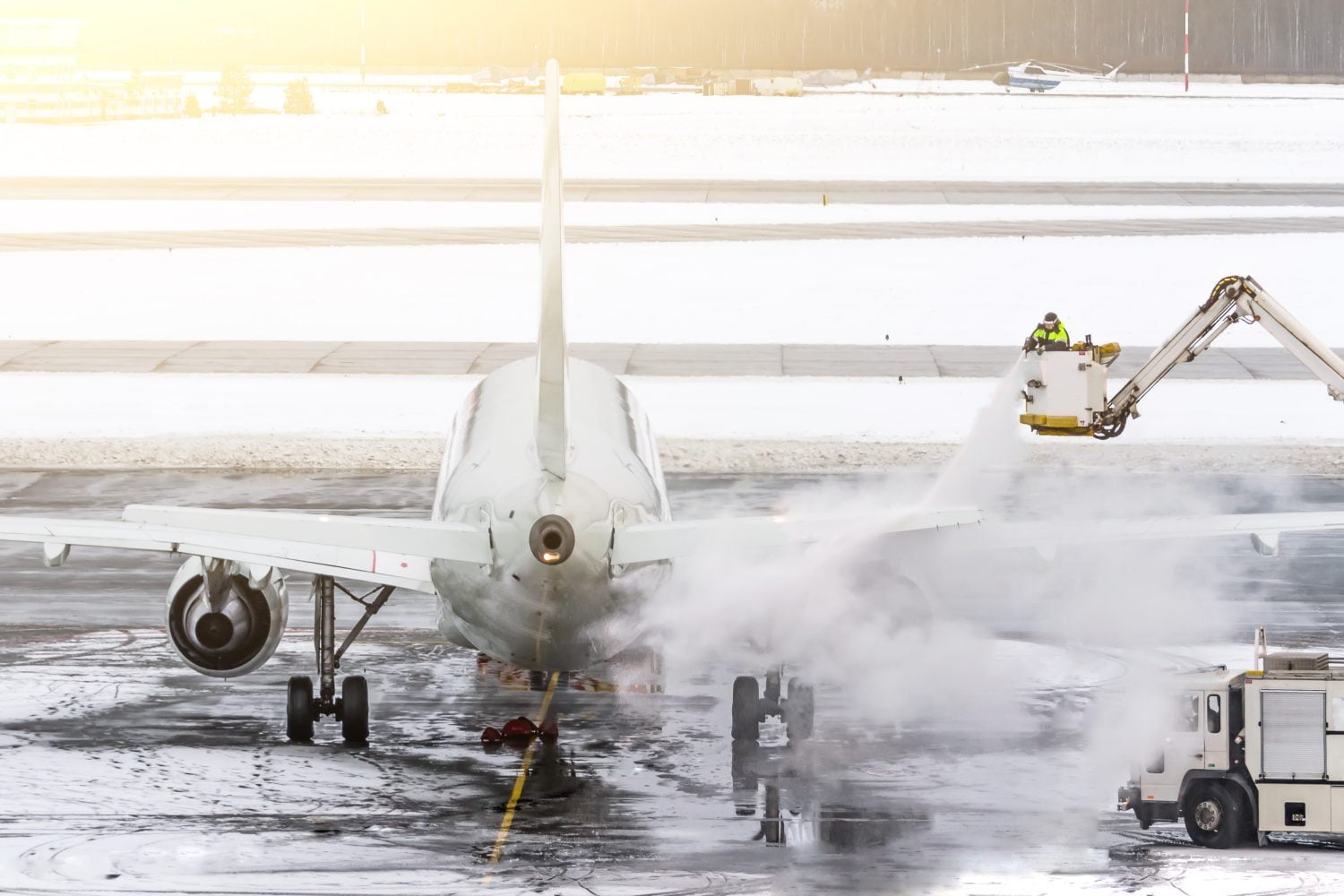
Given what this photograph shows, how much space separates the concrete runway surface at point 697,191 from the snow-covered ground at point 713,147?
5369 millimetres

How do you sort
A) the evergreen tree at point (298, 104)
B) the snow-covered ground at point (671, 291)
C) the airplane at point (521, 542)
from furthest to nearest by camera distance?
1. the evergreen tree at point (298, 104)
2. the snow-covered ground at point (671, 291)
3. the airplane at point (521, 542)

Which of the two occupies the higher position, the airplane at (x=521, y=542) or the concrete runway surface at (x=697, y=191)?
the concrete runway surface at (x=697, y=191)

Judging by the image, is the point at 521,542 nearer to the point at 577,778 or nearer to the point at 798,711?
the point at 577,778

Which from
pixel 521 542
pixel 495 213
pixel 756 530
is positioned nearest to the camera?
pixel 521 542

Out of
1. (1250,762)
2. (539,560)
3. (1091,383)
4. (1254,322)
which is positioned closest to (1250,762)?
(1250,762)

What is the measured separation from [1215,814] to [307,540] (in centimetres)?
1044

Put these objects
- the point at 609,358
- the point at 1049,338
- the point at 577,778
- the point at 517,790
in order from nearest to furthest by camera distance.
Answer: the point at 517,790, the point at 577,778, the point at 1049,338, the point at 609,358

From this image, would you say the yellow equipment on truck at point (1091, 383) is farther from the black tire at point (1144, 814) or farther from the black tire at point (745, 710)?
the black tire at point (1144, 814)

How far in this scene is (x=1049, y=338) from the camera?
4278 cm

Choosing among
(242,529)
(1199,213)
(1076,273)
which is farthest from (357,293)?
(242,529)

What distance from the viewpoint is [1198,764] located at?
71.2ft

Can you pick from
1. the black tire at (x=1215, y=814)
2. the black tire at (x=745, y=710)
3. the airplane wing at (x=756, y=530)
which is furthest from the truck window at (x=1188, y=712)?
the black tire at (x=745, y=710)

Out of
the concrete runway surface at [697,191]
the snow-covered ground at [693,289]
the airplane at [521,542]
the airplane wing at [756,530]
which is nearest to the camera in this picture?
the airplane at [521,542]

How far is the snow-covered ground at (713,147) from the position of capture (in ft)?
403
